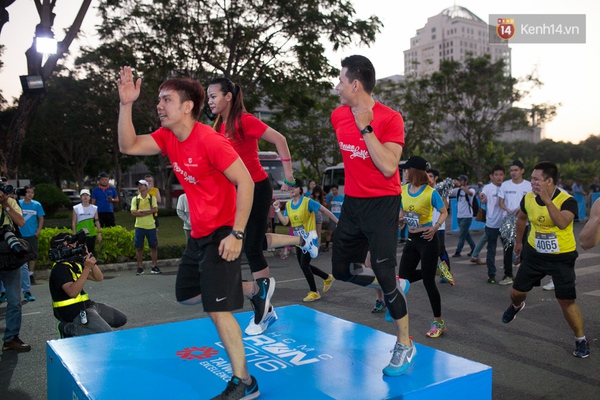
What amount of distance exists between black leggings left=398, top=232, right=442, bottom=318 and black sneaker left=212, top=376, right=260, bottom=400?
3.33 metres

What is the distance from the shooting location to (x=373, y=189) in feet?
12.1

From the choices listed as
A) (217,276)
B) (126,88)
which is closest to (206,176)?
(217,276)

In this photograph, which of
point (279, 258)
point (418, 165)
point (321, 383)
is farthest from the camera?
point (279, 258)

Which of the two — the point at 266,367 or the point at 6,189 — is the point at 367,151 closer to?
the point at 266,367

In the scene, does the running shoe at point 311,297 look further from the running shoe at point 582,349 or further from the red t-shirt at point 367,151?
the red t-shirt at point 367,151

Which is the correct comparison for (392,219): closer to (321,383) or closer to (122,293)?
(321,383)

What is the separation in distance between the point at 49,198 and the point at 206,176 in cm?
2573

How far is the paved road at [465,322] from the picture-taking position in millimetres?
4737

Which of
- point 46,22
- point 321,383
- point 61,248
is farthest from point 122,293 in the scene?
point 46,22

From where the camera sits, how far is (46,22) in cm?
1442

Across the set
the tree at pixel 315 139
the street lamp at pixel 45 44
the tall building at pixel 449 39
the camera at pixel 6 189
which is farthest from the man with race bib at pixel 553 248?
the tall building at pixel 449 39

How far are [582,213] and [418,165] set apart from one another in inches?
829

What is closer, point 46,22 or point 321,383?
point 321,383

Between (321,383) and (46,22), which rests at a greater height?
(46,22)
